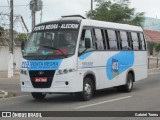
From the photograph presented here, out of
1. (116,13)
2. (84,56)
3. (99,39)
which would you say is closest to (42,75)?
(84,56)

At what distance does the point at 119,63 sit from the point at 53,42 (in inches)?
164

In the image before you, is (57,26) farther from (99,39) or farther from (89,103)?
(89,103)

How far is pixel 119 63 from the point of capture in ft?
61.7

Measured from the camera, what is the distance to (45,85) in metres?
15.3

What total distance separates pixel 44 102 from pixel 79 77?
1.58 meters

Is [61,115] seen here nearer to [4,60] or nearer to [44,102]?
[44,102]

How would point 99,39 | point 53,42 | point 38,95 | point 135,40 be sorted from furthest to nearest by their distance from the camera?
point 135,40
point 99,39
point 38,95
point 53,42

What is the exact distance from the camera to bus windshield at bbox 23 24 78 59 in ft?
50.2

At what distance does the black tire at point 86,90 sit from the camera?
15.7m

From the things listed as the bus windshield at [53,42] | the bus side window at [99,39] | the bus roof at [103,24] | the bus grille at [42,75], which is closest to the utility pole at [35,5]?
the bus roof at [103,24]

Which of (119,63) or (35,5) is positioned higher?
(35,5)

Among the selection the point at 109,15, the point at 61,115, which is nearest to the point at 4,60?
the point at 109,15

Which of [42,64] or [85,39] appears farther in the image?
[85,39]

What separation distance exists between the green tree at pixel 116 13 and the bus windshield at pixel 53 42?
2809 centimetres
